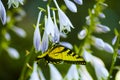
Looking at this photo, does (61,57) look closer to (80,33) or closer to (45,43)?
(45,43)

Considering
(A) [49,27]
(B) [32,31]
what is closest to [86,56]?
(A) [49,27]

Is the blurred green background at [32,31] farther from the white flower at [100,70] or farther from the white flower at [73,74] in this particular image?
the white flower at [73,74]

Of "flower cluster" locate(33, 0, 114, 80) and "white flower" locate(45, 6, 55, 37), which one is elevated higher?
"white flower" locate(45, 6, 55, 37)

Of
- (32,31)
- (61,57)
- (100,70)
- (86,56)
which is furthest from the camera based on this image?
(32,31)

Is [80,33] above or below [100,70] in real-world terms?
above

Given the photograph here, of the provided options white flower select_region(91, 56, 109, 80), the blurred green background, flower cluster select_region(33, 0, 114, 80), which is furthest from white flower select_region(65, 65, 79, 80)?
the blurred green background

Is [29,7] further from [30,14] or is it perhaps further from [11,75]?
[11,75]

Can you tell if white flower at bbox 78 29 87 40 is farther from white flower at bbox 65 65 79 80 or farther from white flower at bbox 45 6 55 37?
white flower at bbox 45 6 55 37

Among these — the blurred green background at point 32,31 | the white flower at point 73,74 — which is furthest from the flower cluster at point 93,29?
the blurred green background at point 32,31

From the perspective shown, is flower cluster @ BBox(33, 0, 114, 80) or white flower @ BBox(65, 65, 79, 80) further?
white flower @ BBox(65, 65, 79, 80)

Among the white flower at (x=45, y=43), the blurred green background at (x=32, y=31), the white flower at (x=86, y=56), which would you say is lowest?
the blurred green background at (x=32, y=31)

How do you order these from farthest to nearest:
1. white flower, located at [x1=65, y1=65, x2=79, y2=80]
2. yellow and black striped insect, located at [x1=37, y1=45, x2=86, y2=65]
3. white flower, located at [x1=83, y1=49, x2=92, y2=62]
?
white flower, located at [x1=83, y1=49, x2=92, y2=62] → white flower, located at [x1=65, y1=65, x2=79, y2=80] → yellow and black striped insect, located at [x1=37, y1=45, x2=86, y2=65]

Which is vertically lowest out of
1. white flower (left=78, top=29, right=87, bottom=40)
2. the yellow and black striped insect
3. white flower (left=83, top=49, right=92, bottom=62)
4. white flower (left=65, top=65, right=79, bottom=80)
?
white flower (left=65, top=65, right=79, bottom=80)
